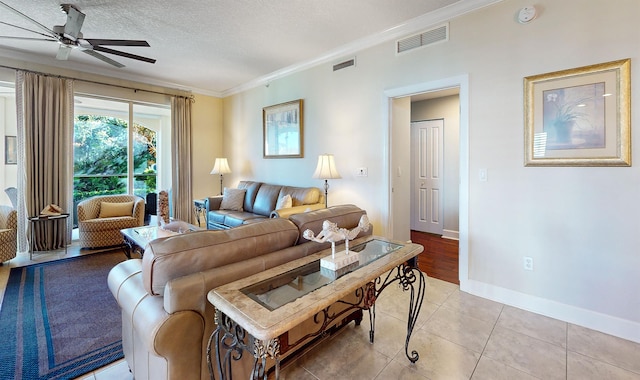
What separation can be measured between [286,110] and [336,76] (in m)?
1.13

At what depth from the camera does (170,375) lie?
119 cm

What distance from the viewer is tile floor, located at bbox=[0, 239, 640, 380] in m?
1.72

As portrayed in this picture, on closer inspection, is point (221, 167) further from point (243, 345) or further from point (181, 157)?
point (243, 345)

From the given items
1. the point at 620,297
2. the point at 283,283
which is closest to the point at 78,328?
the point at 283,283

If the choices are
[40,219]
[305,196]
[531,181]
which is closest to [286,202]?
[305,196]

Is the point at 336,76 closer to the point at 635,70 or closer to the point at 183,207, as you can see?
the point at 635,70

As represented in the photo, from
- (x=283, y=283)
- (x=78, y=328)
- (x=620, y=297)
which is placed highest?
(x=283, y=283)

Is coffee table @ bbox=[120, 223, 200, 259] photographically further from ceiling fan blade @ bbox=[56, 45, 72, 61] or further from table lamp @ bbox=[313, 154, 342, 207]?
ceiling fan blade @ bbox=[56, 45, 72, 61]

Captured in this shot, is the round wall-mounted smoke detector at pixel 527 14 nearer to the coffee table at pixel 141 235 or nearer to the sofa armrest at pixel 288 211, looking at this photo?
the sofa armrest at pixel 288 211

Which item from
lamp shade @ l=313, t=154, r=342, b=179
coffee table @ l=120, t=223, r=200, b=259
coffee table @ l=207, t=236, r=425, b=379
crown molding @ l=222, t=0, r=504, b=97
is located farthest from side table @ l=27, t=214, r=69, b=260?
coffee table @ l=207, t=236, r=425, b=379

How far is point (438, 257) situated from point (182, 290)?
11.7ft

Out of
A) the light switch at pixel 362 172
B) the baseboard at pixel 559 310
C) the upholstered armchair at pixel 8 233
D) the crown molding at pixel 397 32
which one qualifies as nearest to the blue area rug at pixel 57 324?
→ the upholstered armchair at pixel 8 233

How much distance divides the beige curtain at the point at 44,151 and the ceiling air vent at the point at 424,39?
484cm

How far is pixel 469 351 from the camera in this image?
1.93 m
